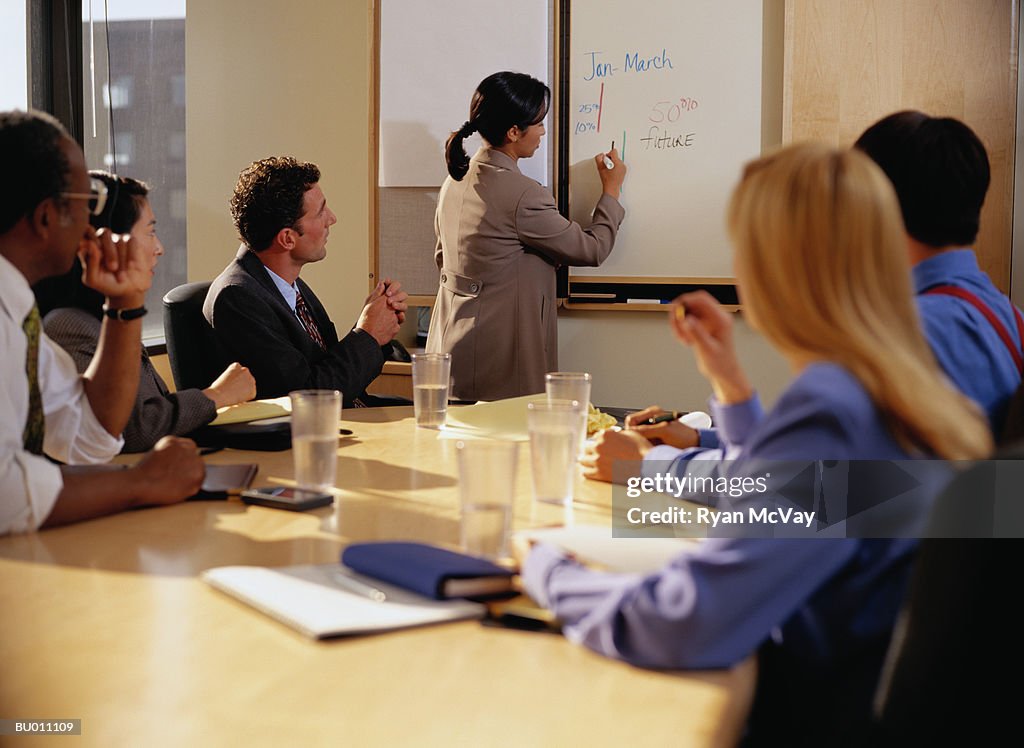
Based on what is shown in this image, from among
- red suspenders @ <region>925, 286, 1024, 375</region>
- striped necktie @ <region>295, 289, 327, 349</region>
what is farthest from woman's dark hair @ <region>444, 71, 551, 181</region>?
red suspenders @ <region>925, 286, 1024, 375</region>

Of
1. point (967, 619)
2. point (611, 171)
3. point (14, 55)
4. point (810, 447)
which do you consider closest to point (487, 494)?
point (810, 447)

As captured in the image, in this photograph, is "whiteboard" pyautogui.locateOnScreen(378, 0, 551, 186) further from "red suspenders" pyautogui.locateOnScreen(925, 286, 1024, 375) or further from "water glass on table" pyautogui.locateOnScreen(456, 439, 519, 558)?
"water glass on table" pyautogui.locateOnScreen(456, 439, 519, 558)

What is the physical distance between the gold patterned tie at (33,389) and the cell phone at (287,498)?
320mm

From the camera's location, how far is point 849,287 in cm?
91

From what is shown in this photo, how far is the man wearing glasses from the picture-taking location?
4.25 ft

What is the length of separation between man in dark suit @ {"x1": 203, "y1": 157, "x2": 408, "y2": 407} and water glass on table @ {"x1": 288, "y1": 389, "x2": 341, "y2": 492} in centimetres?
109

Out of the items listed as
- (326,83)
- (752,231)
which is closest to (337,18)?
(326,83)

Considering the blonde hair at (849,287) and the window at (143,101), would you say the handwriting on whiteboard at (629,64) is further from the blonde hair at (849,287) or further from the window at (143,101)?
the blonde hair at (849,287)

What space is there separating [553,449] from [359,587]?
0.47 m

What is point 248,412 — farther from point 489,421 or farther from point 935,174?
point 935,174

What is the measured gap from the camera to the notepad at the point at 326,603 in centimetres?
92

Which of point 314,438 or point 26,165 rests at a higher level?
point 26,165

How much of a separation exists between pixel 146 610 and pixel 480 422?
114 centimetres

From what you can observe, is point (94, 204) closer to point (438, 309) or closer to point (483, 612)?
point (483, 612)
